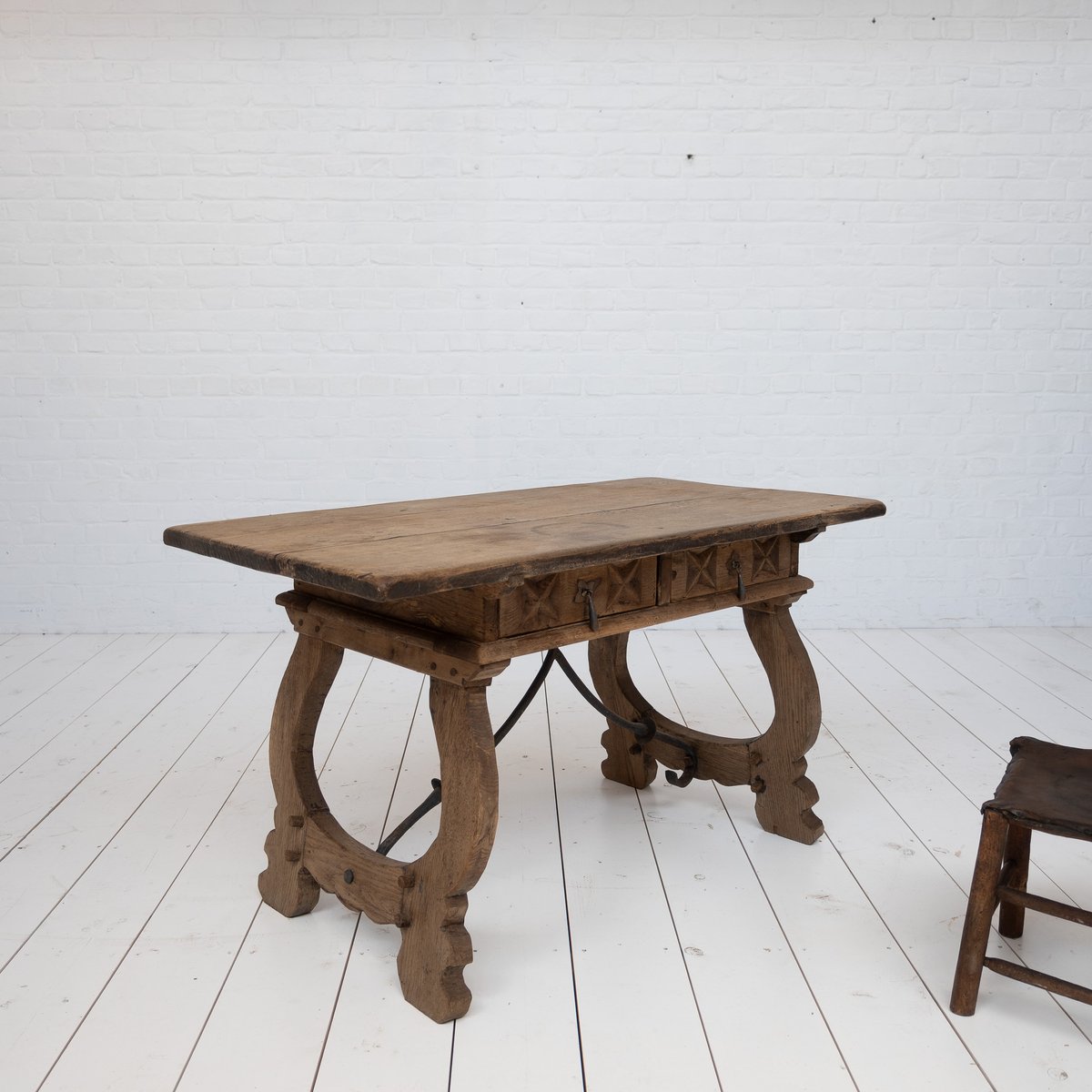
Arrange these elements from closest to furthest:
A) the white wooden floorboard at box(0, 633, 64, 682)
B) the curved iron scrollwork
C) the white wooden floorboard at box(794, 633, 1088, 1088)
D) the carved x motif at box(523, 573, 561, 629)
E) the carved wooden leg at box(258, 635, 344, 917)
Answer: the white wooden floorboard at box(794, 633, 1088, 1088) < the carved x motif at box(523, 573, 561, 629) < the carved wooden leg at box(258, 635, 344, 917) < the curved iron scrollwork < the white wooden floorboard at box(0, 633, 64, 682)

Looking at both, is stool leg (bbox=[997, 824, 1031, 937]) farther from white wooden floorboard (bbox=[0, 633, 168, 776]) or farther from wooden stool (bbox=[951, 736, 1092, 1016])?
white wooden floorboard (bbox=[0, 633, 168, 776])

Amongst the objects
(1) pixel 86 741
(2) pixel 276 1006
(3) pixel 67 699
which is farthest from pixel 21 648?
(2) pixel 276 1006

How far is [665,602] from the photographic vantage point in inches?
90.6

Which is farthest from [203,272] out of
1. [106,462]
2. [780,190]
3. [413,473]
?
[780,190]

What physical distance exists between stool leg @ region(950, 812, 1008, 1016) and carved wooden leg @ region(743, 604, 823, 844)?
2.31 ft

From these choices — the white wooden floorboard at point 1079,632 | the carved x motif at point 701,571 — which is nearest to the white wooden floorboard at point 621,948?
the carved x motif at point 701,571

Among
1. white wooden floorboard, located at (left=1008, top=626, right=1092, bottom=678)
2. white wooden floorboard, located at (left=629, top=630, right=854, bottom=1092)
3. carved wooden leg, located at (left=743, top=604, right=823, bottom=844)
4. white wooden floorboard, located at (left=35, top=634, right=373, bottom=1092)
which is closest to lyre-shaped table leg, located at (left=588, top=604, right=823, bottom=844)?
carved wooden leg, located at (left=743, top=604, right=823, bottom=844)

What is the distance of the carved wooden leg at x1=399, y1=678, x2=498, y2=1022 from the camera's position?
6.37 feet

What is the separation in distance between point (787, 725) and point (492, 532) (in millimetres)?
979

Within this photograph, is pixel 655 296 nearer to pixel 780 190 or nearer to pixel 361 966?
pixel 780 190

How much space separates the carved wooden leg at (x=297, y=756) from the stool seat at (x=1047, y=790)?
1.27 meters

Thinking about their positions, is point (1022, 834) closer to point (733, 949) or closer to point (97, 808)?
point (733, 949)

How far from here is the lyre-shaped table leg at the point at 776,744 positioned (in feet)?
8.74

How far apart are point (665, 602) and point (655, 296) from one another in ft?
8.68
